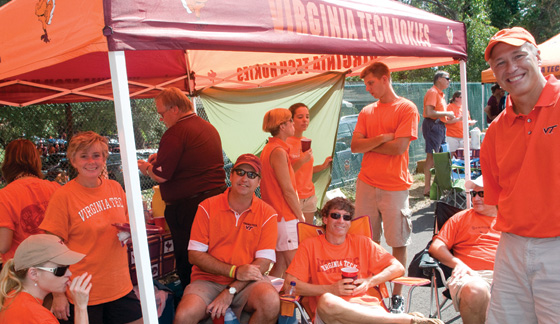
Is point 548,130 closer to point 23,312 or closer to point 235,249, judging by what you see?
point 235,249

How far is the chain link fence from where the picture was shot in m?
7.28

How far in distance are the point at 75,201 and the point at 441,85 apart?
648cm

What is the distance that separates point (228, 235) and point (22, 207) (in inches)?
55.8

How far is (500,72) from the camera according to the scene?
199 cm

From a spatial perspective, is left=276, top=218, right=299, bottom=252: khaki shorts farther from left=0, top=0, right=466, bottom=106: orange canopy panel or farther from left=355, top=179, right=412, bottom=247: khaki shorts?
left=0, top=0, right=466, bottom=106: orange canopy panel

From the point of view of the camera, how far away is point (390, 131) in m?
3.90

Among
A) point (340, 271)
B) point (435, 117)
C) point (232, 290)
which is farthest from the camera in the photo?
point (435, 117)

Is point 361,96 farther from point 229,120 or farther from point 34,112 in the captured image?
point 34,112

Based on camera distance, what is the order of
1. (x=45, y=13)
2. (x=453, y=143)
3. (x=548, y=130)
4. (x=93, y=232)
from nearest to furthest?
(x=548, y=130)
(x=45, y=13)
(x=93, y=232)
(x=453, y=143)

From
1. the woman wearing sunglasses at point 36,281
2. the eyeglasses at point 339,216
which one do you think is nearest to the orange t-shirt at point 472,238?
the eyeglasses at point 339,216

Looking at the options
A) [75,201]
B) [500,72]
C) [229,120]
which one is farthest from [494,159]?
[229,120]

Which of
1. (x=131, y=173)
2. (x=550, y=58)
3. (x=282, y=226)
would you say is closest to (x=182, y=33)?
(x=131, y=173)

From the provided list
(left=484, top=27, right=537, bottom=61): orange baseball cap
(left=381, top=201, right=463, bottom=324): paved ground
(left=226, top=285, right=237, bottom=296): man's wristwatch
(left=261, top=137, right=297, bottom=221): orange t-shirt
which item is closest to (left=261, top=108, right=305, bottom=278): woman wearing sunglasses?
(left=261, top=137, right=297, bottom=221): orange t-shirt

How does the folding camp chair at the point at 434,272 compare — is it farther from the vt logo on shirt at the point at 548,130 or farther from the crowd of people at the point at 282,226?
the vt logo on shirt at the point at 548,130
